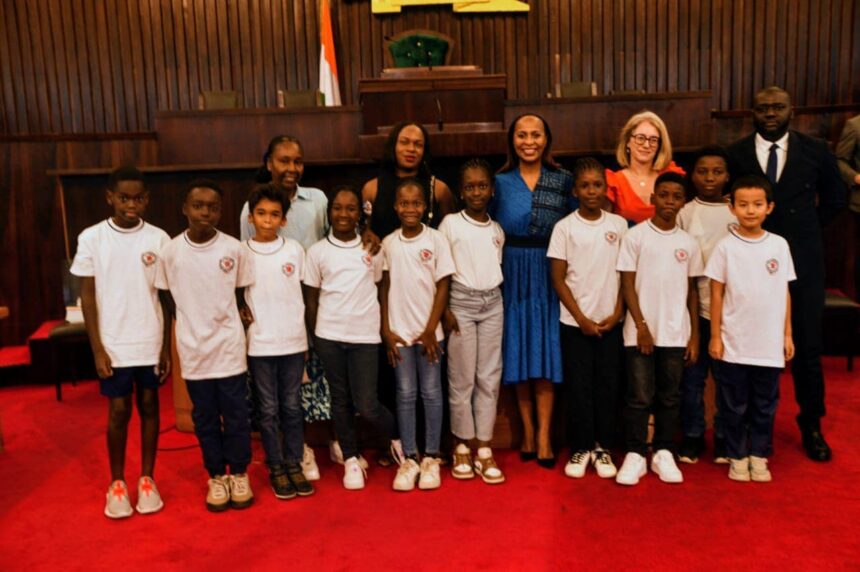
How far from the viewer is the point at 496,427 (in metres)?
2.98

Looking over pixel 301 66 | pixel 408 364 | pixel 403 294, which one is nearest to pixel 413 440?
pixel 408 364

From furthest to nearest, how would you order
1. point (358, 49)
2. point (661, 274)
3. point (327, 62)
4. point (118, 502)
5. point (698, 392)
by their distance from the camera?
point (358, 49)
point (327, 62)
point (698, 392)
point (661, 274)
point (118, 502)

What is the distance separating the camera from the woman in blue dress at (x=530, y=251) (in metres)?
2.71

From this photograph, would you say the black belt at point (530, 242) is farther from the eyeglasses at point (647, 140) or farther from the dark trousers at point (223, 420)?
the dark trousers at point (223, 420)

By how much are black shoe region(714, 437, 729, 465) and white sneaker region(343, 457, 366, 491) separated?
134 cm

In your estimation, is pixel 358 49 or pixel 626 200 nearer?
pixel 626 200

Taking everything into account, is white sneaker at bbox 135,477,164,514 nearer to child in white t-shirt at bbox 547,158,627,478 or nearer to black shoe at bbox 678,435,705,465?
child in white t-shirt at bbox 547,158,627,478

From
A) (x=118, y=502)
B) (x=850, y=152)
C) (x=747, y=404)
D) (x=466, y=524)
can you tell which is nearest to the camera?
(x=466, y=524)

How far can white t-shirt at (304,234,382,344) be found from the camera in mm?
2539

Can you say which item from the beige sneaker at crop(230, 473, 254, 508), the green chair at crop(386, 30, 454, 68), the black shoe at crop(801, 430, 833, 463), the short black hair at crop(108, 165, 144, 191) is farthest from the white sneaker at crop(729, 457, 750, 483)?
the green chair at crop(386, 30, 454, 68)

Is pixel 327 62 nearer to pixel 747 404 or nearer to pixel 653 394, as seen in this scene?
pixel 653 394

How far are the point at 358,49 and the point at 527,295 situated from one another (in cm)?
516

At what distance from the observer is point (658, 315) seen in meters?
2.58

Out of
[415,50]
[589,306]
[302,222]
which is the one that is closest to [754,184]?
[589,306]
